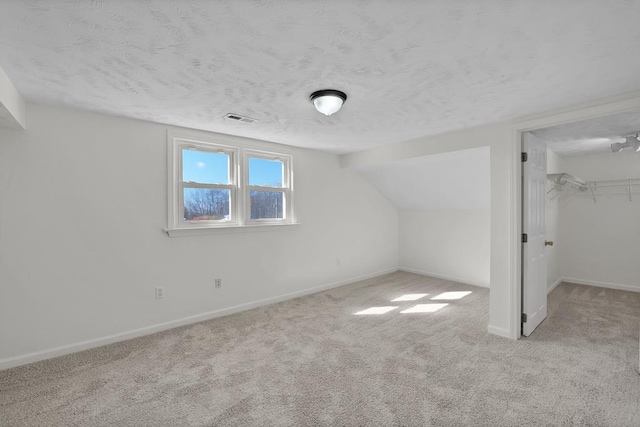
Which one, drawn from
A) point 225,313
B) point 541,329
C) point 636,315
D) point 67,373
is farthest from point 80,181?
point 636,315

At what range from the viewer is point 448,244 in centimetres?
528

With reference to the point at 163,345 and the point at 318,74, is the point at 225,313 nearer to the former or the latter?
the point at 163,345

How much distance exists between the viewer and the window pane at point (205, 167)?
345cm

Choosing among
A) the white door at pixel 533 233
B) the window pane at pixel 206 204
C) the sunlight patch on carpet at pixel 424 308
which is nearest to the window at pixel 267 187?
the window pane at pixel 206 204

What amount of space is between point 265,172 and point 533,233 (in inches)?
126

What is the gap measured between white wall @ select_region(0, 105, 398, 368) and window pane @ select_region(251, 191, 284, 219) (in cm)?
29

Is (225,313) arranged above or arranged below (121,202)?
below

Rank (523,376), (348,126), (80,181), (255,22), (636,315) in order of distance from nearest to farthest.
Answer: (255,22), (523,376), (80,181), (348,126), (636,315)

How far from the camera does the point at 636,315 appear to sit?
3.48 metres

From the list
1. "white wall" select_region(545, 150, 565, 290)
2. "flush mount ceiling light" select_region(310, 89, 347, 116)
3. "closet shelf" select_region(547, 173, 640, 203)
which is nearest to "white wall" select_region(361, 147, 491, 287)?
"white wall" select_region(545, 150, 565, 290)

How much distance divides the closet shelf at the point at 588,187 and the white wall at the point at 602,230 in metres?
0.07

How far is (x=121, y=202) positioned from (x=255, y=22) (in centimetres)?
237

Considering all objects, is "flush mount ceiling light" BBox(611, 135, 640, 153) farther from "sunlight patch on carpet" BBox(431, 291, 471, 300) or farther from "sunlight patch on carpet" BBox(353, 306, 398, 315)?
"sunlight patch on carpet" BBox(353, 306, 398, 315)

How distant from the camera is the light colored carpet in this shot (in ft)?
6.18
